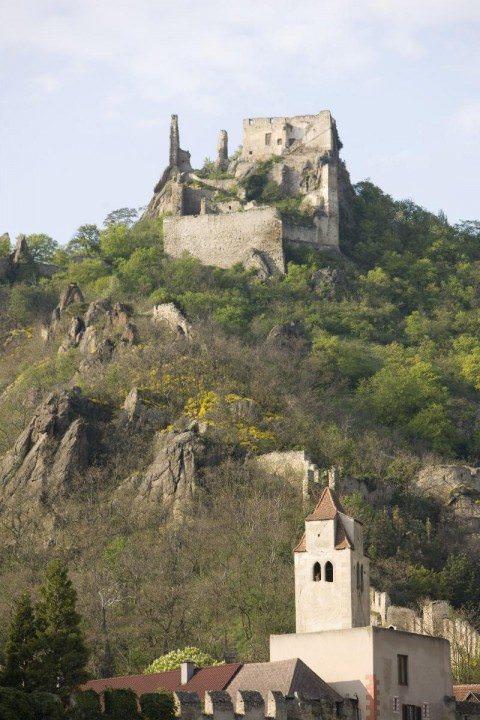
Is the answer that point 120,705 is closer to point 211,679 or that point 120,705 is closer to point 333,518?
point 211,679

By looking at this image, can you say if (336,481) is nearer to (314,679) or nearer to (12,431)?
(12,431)

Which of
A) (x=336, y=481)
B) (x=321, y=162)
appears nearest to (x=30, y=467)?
(x=336, y=481)

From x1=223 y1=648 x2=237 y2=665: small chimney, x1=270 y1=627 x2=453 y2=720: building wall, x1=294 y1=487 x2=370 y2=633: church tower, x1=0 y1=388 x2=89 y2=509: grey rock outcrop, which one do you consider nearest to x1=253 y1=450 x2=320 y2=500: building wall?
x1=0 y1=388 x2=89 y2=509: grey rock outcrop

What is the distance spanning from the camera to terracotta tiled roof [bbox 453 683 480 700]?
6775 centimetres

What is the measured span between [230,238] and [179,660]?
6019 centimetres

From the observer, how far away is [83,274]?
423 ft

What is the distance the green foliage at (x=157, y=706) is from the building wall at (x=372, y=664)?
7800 millimetres

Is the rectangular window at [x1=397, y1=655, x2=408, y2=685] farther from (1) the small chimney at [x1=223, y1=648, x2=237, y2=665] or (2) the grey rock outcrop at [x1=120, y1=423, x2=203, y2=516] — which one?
(2) the grey rock outcrop at [x1=120, y1=423, x2=203, y2=516]

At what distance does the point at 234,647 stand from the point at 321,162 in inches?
2400

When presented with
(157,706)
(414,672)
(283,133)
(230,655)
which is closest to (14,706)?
(157,706)

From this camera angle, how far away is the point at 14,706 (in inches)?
2047

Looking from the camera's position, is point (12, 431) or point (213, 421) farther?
point (12, 431)

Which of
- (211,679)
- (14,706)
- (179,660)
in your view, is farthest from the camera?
(179,660)

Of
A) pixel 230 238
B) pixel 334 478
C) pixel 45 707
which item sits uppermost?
pixel 230 238
